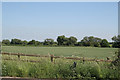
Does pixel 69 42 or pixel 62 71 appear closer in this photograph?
pixel 62 71

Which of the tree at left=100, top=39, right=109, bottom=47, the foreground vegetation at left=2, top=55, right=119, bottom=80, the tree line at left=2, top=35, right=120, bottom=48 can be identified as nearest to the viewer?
the foreground vegetation at left=2, top=55, right=119, bottom=80

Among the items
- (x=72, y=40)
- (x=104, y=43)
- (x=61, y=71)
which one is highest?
(x=72, y=40)

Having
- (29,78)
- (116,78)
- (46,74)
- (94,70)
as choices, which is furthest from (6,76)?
(116,78)

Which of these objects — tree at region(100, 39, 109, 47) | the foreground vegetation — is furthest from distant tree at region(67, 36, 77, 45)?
the foreground vegetation

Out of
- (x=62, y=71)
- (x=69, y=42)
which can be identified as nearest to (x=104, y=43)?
(x=69, y=42)

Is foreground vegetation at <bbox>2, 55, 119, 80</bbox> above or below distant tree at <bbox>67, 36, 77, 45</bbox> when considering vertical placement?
below

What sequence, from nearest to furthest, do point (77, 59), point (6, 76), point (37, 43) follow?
1. point (6, 76)
2. point (77, 59)
3. point (37, 43)

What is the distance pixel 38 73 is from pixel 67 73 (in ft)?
2.95

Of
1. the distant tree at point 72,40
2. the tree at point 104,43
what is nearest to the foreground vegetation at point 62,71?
the distant tree at point 72,40

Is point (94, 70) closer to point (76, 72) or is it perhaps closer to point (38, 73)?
point (76, 72)

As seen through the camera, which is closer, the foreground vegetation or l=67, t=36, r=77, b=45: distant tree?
the foreground vegetation

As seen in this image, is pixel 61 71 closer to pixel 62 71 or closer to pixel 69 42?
pixel 62 71

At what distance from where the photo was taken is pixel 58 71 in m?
5.30

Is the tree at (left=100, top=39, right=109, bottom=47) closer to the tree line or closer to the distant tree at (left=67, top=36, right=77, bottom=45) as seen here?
the tree line
